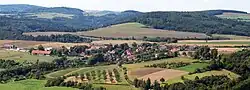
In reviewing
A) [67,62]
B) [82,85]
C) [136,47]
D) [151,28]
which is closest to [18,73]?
[67,62]

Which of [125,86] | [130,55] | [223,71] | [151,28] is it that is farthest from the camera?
[151,28]

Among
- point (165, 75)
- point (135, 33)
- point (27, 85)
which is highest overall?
point (165, 75)

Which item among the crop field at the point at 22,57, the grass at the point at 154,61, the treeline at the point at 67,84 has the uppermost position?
the treeline at the point at 67,84

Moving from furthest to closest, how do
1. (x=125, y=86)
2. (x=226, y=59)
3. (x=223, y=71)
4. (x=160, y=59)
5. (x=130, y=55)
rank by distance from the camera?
(x=130, y=55) < (x=160, y=59) < (x=226, y=59) < (x=223, y=71) < (x=125, y=86)

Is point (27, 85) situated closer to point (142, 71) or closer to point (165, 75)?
point (142, 71)

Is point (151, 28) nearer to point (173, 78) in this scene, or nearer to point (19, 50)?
point (19, 50)

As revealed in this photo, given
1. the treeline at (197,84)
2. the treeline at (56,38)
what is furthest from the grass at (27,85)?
the treeline at (56,38)

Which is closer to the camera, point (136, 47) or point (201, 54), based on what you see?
point (201, 54)

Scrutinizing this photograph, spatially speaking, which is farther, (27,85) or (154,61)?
(154,61)

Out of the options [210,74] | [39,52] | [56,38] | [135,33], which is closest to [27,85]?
[210,74]

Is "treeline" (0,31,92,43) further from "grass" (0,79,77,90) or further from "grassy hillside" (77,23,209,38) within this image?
"grass" (0,79,77,90)

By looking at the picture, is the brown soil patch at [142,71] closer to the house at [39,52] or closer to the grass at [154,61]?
the grass at [154,61]
